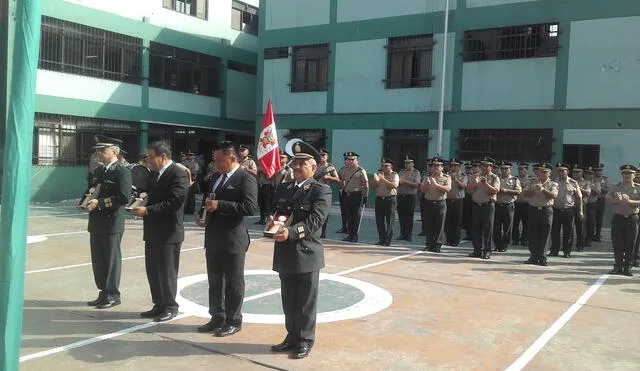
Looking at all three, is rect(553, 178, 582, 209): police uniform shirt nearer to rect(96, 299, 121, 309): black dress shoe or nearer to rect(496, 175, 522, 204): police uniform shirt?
rect(496, 175, 522, 204): police uniform shirt

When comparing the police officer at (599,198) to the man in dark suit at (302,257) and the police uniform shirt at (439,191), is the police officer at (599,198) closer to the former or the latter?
the police uniform shirt at (439,191)

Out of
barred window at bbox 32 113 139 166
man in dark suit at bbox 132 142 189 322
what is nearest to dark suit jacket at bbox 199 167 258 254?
man in dark suit at bbox 132 142 189 322

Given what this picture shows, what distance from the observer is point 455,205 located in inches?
476

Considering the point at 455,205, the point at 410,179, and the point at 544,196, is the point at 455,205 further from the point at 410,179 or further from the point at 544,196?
the point at 544,196

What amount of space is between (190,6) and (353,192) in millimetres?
15890

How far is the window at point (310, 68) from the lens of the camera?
2146cm

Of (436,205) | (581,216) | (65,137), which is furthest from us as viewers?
(65,137)

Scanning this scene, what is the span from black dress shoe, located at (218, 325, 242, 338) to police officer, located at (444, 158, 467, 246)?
7.73 metres

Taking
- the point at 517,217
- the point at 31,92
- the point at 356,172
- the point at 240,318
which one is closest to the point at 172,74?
the point at 356,172

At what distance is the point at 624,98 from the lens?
16.0 m

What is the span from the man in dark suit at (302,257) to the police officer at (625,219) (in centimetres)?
648

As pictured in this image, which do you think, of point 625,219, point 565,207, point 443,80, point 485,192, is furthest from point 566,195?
point 443,80

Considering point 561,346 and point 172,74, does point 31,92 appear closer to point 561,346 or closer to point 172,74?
point 561,346

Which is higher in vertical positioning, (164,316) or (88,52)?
(88,52)
